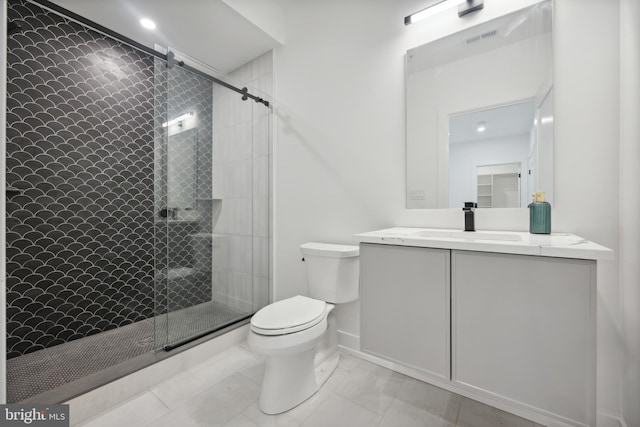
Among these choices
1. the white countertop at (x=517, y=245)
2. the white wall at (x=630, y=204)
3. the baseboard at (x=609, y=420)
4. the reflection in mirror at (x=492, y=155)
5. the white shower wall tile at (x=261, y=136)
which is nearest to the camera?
the white countertop at (x=517, y=245)

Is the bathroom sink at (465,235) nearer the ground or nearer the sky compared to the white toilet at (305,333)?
nearer the sky

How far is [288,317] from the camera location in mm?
1406

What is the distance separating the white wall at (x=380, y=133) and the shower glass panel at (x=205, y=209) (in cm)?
26

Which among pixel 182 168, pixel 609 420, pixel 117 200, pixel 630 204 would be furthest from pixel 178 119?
pixel 609 420

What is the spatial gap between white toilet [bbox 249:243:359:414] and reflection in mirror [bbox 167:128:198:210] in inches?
37.1

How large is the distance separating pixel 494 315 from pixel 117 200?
2.59 meters

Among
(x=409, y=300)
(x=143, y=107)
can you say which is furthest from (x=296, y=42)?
(x=409, y=300)

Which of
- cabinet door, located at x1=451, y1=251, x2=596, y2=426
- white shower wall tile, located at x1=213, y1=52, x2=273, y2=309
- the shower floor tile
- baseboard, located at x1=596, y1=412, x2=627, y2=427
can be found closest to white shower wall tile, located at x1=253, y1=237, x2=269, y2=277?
white shower wall tile, located at x1=213, y1=52, x2=273, y2=309

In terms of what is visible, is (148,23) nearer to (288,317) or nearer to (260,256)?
(260,256)

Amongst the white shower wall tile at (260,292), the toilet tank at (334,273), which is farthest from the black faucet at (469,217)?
the white shower wall tile at (260,292)

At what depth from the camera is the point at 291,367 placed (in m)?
1.39

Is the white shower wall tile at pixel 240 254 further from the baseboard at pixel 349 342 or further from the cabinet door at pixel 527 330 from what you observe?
the cabinet door at pixel 527 330
